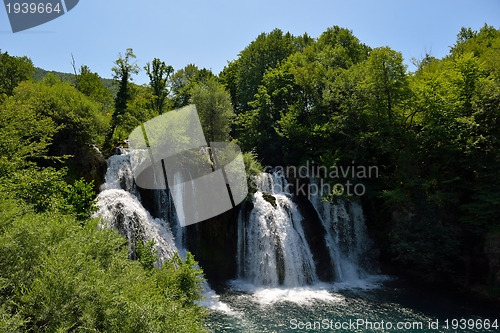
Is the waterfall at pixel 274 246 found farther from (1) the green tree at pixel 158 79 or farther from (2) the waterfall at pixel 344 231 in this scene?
(1) the green tree at pixel 158 79

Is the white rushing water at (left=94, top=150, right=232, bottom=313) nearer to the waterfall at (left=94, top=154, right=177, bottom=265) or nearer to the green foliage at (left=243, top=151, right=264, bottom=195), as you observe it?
the waterfall at (left=94, top=154, right=177, bottom=265)

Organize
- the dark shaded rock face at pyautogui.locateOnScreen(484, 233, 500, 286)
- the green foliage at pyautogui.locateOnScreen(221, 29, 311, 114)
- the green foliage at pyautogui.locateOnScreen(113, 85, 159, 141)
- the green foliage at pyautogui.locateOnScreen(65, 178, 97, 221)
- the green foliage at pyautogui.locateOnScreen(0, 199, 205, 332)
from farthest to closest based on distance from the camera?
the green foliage at pyautogui.locateOnScreen(221, 29, 311, 114)
the green foliage at pyautogui.locateOnScreen(113, 85, 159, 141)
the dark shaded rock face at pyautogui.locateOnScreen(484, 233, 500, 286)
the green foliage at pyautogui.locateOnScreen(65, 178, 97, 221)
the green foliage at pyautogui.locateOnScreen(0, 199, 205, 332)

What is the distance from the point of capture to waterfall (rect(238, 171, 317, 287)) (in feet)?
51.1

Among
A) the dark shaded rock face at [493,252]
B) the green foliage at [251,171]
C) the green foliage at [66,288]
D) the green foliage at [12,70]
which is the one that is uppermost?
the green foliage at [12,70]

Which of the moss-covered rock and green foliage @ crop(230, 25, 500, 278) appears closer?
green foliage @ crop(230, 25, 500, 278)

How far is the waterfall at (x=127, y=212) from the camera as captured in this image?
42.7 feet

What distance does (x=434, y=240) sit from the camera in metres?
15.5

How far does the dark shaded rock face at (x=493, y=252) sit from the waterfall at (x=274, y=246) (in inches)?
303

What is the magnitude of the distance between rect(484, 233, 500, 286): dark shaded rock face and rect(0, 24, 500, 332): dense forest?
0.05m

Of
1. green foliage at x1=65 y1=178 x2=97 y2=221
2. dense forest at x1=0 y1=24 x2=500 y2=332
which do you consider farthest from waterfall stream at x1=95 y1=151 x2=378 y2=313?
green foliage at x1=65 y1=178 x2=97 y2=221

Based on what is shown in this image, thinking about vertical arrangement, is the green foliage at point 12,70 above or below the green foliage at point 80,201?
above

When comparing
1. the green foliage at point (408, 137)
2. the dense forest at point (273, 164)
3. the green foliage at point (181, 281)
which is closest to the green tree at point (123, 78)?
the dense forest at point (273, 164)

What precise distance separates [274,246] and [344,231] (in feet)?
15.1

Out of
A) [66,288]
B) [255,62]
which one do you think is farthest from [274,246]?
[255,62]
